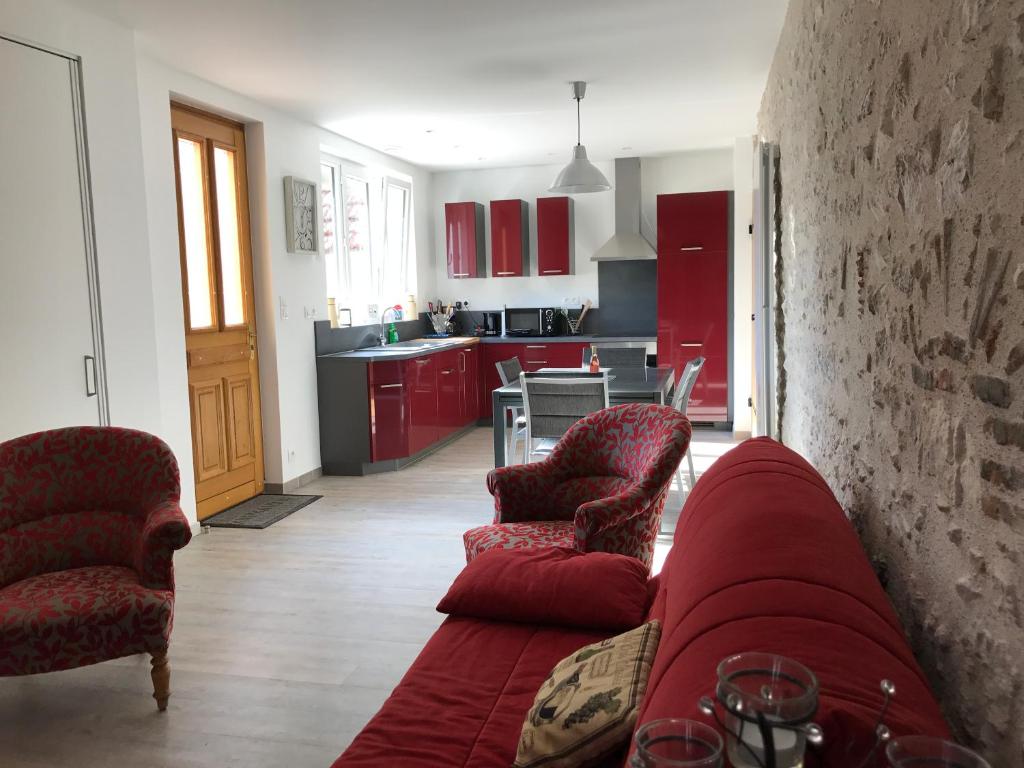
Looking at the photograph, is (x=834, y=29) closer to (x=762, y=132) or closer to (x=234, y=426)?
(x=762, y=132)

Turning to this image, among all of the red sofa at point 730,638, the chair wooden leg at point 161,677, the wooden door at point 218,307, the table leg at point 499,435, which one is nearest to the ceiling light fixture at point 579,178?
the table leg at point 499,435

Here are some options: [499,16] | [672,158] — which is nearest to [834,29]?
[499,16]

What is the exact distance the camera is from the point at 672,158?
7824mm

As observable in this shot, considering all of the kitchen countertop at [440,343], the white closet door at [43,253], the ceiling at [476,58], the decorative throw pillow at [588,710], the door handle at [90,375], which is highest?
the ceiling at [476,58]

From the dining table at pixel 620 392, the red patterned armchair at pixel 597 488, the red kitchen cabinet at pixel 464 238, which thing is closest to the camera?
the red patterned armchair at pixel 597 488

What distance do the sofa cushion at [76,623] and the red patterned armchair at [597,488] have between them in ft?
3.61

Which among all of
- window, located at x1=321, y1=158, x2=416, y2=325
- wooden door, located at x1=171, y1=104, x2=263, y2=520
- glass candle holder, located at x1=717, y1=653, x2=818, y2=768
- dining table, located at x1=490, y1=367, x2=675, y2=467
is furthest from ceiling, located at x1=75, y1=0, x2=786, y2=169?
glass candle holder, located at x1=717, y1=653, x2=818, y2=768

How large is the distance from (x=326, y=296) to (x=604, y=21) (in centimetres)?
319

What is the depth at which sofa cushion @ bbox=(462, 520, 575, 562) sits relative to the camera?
→ 112 inches

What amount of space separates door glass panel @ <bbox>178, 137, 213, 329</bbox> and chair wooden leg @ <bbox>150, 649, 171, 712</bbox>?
8.43 feet

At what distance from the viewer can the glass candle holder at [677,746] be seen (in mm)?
865

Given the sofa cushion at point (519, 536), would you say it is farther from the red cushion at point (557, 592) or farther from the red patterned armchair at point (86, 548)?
the red patterned armchair at point (86, 548)

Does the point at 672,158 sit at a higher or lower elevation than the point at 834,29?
higher

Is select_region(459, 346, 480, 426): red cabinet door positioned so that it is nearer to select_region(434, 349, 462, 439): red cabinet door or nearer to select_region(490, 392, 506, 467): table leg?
select_region(434, 349, 462, 439): red cabinet door
